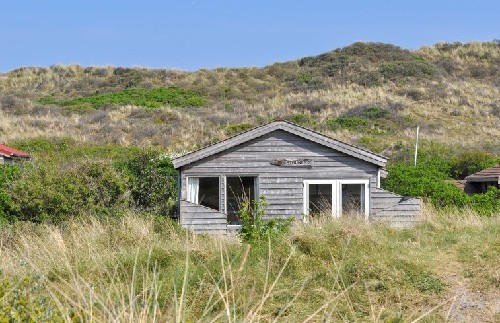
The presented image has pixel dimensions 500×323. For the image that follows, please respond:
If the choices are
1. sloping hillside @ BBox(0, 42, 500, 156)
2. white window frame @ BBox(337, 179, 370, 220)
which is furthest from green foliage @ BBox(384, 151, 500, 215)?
sloping hillside @ BBox(0, 42, 500, 156)

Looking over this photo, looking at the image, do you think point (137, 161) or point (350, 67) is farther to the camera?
point (350, 67)

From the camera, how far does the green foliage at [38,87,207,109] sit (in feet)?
153

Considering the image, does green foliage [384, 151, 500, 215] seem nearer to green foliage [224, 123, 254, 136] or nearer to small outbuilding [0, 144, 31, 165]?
small outbuilding [0, 144, 31, 165]

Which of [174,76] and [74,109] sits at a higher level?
[174,76]

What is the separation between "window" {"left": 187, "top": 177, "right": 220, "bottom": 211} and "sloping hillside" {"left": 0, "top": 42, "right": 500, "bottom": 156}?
53.6ft

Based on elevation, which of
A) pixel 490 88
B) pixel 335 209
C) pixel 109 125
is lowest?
pixel 335 209

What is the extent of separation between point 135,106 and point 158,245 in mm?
37186

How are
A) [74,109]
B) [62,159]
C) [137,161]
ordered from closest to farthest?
[137,161] < [62,159] < [74,109]

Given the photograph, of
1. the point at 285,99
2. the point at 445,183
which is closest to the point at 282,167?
the point at 445,183

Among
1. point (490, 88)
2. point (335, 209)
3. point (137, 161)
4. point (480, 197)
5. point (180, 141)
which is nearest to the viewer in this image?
point (335, 209)

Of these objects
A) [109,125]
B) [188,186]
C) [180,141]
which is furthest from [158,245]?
[109,125]

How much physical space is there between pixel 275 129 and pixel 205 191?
2.42 m

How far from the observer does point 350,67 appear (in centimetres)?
5647

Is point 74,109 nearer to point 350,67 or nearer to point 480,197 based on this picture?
point 350,67
